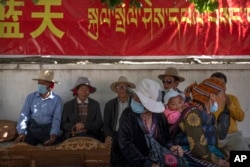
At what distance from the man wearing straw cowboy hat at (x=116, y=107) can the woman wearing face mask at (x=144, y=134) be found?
8.88 feet

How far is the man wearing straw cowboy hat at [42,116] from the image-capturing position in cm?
690

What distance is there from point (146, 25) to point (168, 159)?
4259 mm

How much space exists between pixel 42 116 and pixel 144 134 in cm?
325

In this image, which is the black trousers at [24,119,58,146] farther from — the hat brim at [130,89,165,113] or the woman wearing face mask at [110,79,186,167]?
the hat brim at [130,89,165,113]

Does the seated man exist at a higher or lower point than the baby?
lower

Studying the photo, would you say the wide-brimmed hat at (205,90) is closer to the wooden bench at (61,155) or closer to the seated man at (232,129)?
the seated man at (232,129)

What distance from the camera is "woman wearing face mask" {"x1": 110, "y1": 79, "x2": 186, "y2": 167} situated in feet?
13.3

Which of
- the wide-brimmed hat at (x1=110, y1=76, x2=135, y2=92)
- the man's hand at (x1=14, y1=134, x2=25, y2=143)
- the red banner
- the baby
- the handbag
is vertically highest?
the red banner

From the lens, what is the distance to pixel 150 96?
13.8 feet

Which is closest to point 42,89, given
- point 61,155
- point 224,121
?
point 61,155

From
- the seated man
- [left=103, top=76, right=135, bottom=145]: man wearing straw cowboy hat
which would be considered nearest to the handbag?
the seated man

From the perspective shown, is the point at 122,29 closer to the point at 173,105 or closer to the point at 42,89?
the point at 42,89

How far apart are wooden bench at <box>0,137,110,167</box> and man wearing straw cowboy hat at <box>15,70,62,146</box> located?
2.51ft

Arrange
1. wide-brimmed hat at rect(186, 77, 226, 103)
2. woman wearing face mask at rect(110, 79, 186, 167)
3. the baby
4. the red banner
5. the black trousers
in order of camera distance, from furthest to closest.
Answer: the red banner
the black trousers
the baby
wide-brimmed hat at rect(186, 77, 226, 103)
woman wearing face mask at rect(110, 79, 186, 167)
